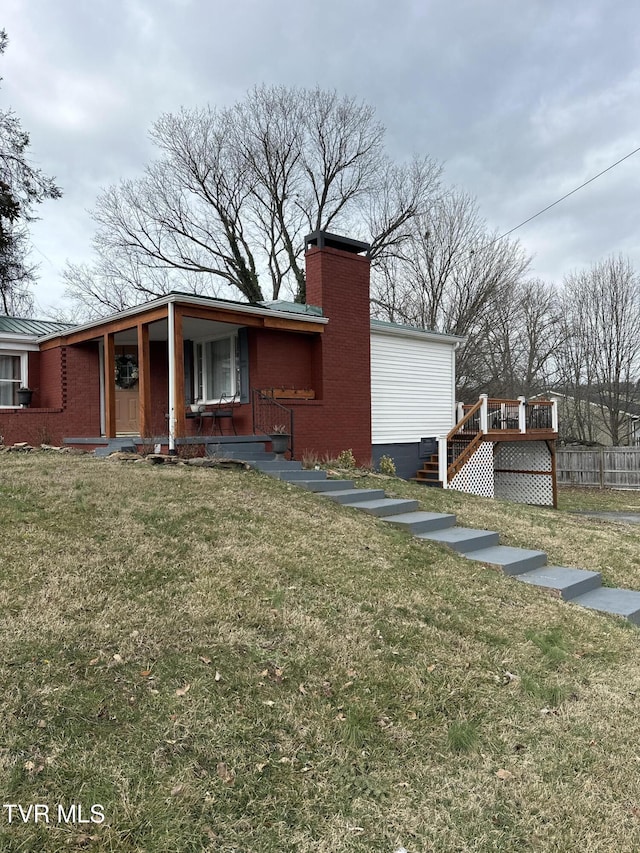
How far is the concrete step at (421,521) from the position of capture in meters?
6.95

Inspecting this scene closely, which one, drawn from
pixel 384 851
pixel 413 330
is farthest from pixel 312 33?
pixel 384 851

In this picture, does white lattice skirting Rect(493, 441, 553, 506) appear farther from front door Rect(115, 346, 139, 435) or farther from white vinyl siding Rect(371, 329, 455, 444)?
front door Rect(115, 346, 139, 435)

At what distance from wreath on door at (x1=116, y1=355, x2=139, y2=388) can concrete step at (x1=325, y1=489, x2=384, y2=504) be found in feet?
25.9

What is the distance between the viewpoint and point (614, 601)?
5516 millimetres

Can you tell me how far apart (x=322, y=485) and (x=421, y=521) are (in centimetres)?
175

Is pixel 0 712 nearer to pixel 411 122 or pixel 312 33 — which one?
pixel 312 33

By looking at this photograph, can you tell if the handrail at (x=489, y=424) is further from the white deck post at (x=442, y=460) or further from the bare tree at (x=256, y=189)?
the bare tree at (x=256, y=189)

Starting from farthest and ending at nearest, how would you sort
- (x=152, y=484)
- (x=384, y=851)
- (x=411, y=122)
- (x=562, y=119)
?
(x=411, y=122) → (x=562, y=119) → (x=152, y=484) → (x=384, y=851)

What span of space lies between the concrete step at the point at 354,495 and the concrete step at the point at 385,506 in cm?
8

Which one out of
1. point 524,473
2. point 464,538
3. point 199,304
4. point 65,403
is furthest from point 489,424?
point 65,403

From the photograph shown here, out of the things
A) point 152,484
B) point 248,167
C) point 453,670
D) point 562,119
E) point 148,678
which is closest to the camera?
point 148,678

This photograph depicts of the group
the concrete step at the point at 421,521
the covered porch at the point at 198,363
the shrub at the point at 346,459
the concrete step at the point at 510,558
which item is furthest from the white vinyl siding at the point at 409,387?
the concrete step at the point at 510,558

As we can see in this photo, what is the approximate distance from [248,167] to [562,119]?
17.5m

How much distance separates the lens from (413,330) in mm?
14445
